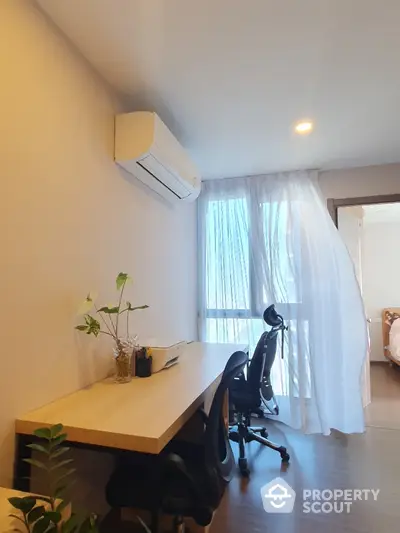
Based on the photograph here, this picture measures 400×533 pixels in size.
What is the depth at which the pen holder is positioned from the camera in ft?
6.39

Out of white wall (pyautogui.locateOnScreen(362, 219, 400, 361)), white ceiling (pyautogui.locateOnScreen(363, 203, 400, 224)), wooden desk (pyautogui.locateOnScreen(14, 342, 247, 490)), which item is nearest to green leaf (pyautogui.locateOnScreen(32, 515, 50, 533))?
wooden desk (pyautogui.locateOnScreen(14, 342, 247, 490))

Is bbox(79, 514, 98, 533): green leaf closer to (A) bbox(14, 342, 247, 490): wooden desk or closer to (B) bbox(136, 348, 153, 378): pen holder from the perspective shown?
(A) bbox(14, 342, 247, 490): wooden desk

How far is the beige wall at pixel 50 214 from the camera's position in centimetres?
129

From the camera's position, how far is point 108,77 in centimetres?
197

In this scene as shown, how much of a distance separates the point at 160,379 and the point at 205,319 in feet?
5.62

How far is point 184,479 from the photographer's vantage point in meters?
1.40

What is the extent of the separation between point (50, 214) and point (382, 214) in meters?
5.33

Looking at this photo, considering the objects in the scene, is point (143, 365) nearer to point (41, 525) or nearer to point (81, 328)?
point (81, 328)

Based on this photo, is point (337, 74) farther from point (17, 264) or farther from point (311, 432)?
point (311, 432)

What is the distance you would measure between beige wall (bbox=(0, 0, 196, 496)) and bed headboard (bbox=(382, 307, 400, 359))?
484 cm

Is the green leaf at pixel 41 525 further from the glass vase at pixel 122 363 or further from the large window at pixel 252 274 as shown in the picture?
the large window at pixel 252 274

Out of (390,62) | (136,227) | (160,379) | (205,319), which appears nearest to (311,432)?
(205,319)

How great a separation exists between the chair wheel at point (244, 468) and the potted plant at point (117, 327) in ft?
3.74

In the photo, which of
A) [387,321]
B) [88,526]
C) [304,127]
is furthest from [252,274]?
[387,321]
